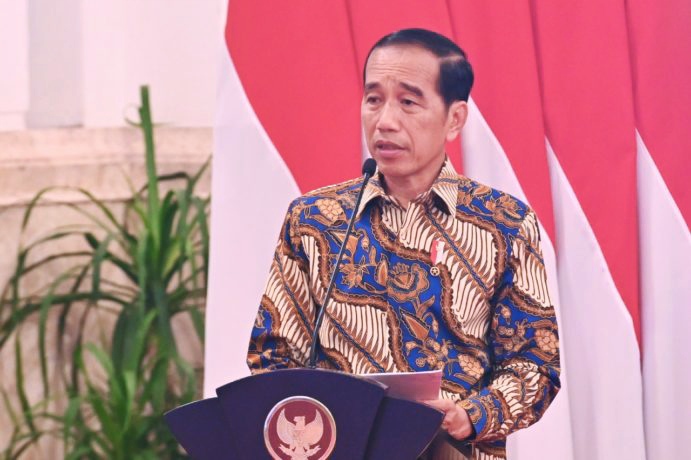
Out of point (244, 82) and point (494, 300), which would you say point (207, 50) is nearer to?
point (244, 82)

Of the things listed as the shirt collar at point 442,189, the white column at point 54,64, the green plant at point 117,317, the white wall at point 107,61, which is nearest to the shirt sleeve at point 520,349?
the shirt collar at point 442,189

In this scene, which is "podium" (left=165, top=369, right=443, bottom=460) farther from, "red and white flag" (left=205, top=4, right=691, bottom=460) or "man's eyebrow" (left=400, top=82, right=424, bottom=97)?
"red and white flag" (left=205, top=4, right=691, bottom=460)

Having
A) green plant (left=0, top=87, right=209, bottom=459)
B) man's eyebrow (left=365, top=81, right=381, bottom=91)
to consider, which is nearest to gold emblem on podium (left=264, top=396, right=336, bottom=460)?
man's eyebrow (left=365, top=81, right=381, bottom=91)

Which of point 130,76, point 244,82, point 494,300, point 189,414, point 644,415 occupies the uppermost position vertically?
point 130,76

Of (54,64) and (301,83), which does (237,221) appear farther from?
(54,64)

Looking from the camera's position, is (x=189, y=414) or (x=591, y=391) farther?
(x=591, y=391)

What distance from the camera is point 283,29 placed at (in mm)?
2430

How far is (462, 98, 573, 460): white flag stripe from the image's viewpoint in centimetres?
246

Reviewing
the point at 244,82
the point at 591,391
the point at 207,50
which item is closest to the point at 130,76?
the point at 207,50

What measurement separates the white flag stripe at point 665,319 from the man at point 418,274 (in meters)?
0.77

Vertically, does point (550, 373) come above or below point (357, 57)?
below

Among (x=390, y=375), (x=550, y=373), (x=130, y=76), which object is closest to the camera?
(x=390, y=375)

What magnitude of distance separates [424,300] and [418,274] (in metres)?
0.05

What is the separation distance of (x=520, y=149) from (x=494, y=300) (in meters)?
0.76
